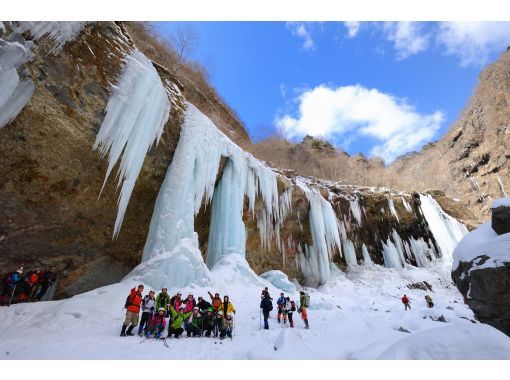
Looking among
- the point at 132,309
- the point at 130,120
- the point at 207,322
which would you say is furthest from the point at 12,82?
the point at 207,322

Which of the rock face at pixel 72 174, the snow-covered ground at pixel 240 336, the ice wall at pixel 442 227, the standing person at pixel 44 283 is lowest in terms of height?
the snow-covered ground at pixel 240 336

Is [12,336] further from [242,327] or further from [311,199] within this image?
[311,199]

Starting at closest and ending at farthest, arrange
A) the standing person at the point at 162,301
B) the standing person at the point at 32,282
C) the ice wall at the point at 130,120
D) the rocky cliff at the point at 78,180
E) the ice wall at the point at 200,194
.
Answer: the standing person at the point at 162,301, the rocky cliff at the point at 78,180, the ice wall at the point at 130,120, the standing person at the point at 32,282, the ice wall at the point at 200,194

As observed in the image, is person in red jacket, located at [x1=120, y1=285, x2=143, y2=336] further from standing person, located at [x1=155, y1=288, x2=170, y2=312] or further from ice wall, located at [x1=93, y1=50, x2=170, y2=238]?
ice wall, located at [x1=93, y1=50, x2=170, y2=238]

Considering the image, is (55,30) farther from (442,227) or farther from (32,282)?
(442,227)

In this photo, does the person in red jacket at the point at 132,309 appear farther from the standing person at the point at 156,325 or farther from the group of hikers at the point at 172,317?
the standing person at the point at 156,325

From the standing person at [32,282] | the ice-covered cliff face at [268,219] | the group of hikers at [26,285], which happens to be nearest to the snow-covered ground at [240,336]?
the group of hikers at [26,285]

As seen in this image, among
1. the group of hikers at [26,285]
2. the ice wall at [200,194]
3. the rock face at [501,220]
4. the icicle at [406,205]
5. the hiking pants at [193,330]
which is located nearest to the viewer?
the rock face at [501,220]

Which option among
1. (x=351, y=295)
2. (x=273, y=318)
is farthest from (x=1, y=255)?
(x=351, y=295)

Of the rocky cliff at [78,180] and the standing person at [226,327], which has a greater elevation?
the rocky cliff at [78,180]

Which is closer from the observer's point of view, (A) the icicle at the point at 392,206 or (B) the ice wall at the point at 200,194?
(B) the ice wall at the point at 200,194
